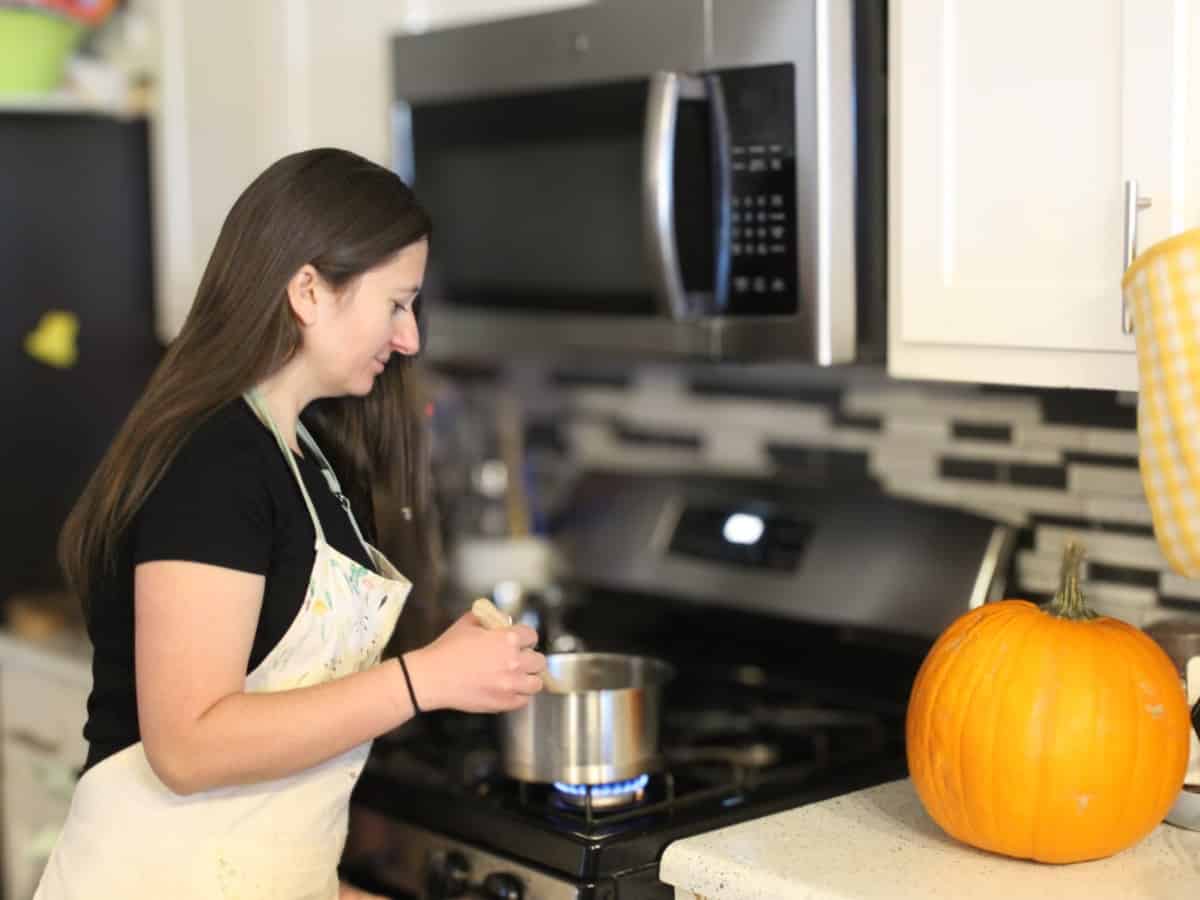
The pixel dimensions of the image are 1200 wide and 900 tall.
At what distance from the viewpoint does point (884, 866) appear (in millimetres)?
1536

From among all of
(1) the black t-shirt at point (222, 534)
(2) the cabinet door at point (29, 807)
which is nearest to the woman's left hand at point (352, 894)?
(1) the black t-shirt at point (222, 534)

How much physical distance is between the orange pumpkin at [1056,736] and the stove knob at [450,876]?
1.60ft

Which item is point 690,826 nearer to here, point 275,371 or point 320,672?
point 320,672

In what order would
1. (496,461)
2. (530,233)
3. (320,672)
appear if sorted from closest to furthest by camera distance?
(320,672) < (530,233) < (496,461)

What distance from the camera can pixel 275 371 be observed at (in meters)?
1.53

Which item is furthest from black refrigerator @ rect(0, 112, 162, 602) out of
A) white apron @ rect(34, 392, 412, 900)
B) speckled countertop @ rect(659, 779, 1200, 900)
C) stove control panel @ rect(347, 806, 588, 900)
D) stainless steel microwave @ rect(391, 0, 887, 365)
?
speckled countertop @ rect(659, 779, 1200, 900)

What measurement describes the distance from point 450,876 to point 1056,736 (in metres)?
0.64

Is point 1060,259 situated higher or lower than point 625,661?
higher

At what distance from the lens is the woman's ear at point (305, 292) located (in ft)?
4.90

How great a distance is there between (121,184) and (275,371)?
1.33 meters

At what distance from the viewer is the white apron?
5.15ft

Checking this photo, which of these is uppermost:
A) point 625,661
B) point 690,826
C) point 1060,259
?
point 1060,259

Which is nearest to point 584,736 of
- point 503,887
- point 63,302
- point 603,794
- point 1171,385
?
point 603,794

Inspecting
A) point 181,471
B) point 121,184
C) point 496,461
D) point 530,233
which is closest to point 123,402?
point 121,184
